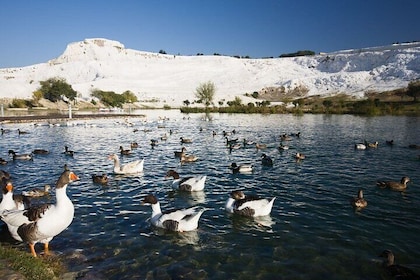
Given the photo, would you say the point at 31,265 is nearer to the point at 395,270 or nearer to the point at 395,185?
the point at 395,270

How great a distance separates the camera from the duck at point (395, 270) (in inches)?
329

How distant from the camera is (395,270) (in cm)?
870

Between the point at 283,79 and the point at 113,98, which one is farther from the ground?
the point at 283,79

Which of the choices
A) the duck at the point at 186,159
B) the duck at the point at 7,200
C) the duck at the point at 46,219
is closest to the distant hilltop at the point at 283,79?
the duck at the point at 186,159

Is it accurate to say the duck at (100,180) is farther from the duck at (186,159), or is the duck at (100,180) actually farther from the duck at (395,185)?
the duck at (395,185)

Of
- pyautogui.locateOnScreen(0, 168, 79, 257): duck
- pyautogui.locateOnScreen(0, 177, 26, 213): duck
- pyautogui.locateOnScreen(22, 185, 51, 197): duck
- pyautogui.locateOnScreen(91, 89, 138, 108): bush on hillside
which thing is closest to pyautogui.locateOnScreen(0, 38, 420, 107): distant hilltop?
pyautogui.locateOnScreen(91, 89, 138, 108): bush on hillside

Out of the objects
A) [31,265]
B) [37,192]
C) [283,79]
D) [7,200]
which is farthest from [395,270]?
[283,79]

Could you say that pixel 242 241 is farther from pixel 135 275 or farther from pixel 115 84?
pixel 115 84

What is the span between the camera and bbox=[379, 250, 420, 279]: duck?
8345 mm

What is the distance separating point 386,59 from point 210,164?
538 feet

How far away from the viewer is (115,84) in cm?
17538

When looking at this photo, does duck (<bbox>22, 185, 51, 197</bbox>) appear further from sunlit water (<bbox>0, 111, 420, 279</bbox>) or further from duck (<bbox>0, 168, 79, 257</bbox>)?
duck (<bbox>0, 168, 79, 257</bbox>)

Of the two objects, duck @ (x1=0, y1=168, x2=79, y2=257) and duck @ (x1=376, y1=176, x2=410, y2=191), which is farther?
duck @ (x1=376, y1=176, x2=410, y2=191)

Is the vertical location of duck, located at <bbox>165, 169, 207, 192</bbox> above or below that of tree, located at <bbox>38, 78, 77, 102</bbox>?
below
